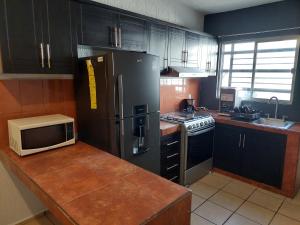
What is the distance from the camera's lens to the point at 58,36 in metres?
1.79

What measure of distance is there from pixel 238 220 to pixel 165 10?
291 cm

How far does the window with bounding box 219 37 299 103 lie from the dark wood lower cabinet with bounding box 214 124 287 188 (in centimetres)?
80

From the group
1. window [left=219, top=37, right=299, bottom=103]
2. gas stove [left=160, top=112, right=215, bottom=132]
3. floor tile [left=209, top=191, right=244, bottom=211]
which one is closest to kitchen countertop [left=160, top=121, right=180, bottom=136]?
gas stove [left=160, top=112, right=215, bottom=132]

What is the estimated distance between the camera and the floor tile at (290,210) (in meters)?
2.37

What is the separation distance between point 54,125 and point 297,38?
339 cm

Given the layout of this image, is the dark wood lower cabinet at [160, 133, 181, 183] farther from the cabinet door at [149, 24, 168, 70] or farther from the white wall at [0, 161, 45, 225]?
the white wall at [0, 161, 45, 225]

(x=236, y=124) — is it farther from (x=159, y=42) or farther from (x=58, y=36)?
(x=58, y=36)

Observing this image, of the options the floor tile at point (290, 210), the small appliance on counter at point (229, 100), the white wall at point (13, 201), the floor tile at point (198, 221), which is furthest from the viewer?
the small appliance on counter at point (229, 100)

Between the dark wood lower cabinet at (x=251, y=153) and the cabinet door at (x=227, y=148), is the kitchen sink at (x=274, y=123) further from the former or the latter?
the cabinet door at (x=227, y=148)

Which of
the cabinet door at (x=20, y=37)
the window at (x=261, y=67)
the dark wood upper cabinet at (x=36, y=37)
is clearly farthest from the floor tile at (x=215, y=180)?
the cabinet door at (x=20, y=37)

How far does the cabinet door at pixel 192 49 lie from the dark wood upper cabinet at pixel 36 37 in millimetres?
1844

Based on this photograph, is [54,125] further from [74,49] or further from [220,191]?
[220,191]

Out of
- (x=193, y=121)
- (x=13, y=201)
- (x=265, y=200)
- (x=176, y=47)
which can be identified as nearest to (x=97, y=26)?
(x=176, y=47)

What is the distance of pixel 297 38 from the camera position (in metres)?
3.02
